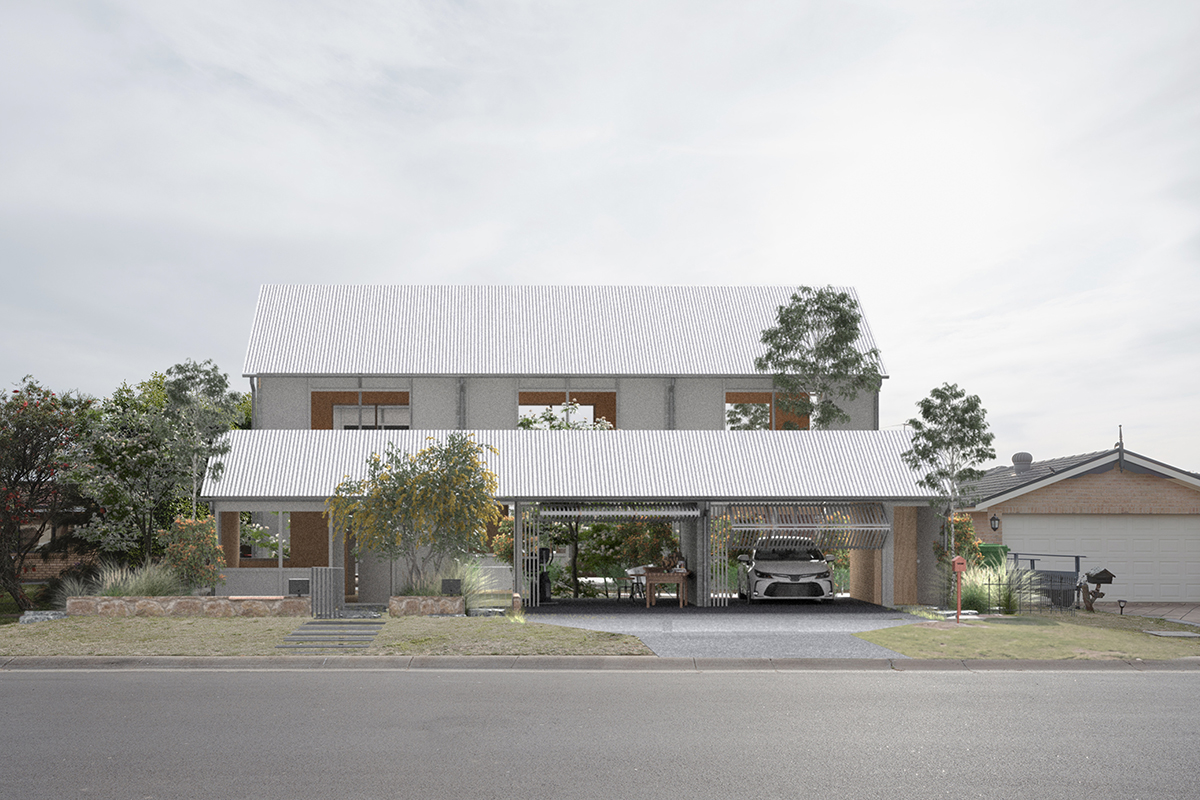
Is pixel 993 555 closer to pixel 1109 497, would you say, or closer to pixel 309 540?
pixel 1109 497

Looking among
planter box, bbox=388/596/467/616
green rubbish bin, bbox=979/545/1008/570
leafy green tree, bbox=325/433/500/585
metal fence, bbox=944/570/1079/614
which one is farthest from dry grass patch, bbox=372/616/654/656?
green rubbish bin, bbox=979/545/1008/570

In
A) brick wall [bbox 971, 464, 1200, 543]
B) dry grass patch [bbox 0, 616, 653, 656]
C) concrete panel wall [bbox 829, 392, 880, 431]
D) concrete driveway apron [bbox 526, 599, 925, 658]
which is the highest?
concrete panel wall [bbox 829, 392, 880, 431]

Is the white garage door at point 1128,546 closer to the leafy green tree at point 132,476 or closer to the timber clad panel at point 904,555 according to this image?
the timber clad panel at point 904,555

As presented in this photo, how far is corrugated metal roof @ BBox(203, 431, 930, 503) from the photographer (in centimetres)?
2255

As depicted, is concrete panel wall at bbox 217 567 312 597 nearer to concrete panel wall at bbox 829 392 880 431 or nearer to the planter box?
the planter box

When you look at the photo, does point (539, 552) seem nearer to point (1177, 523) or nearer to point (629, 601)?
point (629, 601)

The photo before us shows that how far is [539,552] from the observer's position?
75.4 feet

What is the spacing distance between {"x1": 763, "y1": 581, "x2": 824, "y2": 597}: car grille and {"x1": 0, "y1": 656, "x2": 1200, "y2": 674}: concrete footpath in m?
8.56

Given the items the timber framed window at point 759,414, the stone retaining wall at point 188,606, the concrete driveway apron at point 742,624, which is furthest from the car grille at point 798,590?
the stone retaining wall at point 188,606

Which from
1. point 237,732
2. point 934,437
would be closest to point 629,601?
point 934,437

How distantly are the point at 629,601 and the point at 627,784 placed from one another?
54.6 ft

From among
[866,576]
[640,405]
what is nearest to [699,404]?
[640,405]

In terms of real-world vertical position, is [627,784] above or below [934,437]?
below

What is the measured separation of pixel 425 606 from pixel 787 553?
360 inches
